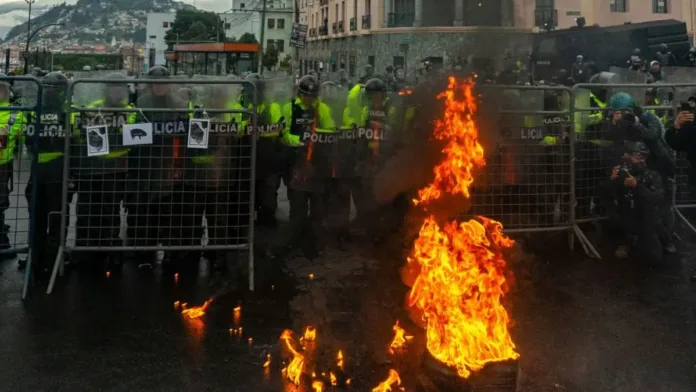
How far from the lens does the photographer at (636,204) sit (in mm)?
6457

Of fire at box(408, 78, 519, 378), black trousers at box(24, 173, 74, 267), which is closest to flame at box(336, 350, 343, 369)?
Answer: fire at box(408, 78, 519, 378)

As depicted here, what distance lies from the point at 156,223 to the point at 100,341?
197 cm

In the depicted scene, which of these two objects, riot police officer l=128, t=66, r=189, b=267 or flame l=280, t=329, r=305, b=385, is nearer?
flame l=280, t=329, r=305, b=385

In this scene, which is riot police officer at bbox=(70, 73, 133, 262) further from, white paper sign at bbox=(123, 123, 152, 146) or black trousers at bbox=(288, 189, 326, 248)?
black trousers at bbox=(288, 189, 326, 248)

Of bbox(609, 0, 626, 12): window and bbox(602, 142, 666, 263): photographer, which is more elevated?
bbox(609, 0, 626, 12): window

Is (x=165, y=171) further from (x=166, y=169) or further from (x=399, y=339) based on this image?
(x=399, y=339)

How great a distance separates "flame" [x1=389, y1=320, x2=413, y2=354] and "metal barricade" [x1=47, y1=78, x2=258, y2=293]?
1777 millimetres

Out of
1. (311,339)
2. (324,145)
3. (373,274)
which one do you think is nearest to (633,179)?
(373,274)

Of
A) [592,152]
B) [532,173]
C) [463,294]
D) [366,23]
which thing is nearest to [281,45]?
[366,23]

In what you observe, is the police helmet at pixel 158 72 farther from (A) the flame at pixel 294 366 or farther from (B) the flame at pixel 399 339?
(B) the flame at pixel 399 339

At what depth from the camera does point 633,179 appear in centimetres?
651

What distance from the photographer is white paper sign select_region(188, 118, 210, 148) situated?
558cm

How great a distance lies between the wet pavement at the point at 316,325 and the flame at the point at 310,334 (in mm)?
73

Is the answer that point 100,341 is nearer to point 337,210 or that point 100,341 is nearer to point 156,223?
point 156,223
